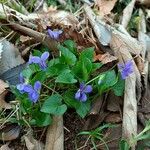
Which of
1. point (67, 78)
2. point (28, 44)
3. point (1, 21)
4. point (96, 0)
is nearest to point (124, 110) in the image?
point (67, 78)

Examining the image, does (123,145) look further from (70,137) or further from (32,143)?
(32,143)

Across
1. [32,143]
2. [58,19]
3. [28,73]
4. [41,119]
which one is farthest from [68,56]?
[58,19]

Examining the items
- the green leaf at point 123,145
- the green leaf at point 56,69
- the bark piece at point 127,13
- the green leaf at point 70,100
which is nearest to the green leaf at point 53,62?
the green leaf at point 56,69

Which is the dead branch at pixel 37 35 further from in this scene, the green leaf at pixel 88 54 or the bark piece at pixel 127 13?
the bark piece at pixel 127 13

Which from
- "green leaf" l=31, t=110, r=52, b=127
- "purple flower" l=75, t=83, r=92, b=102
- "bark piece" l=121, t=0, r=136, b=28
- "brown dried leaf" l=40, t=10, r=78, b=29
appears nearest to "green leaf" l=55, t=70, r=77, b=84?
"purple flower" l=75, t=83, r=92, b=102

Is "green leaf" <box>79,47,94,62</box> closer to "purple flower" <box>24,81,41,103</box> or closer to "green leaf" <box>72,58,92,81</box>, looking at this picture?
"green leaf" <box>72,58,92,81</box>

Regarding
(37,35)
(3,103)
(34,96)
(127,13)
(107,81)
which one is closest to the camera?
(34,96)

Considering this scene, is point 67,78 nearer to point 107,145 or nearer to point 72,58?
point 72,58
